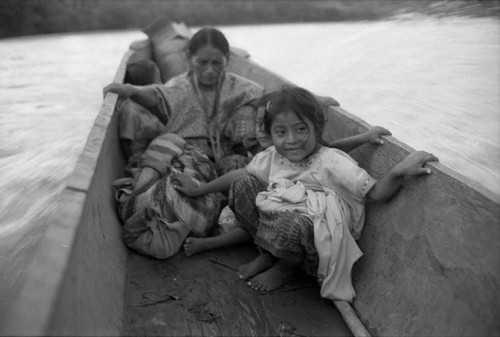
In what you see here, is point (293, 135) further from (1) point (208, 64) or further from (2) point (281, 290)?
(1) point (208, 64)

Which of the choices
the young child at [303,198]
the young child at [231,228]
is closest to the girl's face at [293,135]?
the young child at [303,198]

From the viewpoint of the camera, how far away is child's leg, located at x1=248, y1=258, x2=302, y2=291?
172cm

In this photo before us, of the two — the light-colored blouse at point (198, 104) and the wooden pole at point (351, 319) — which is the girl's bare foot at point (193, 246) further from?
the light-colored blouse at point (198, 104)

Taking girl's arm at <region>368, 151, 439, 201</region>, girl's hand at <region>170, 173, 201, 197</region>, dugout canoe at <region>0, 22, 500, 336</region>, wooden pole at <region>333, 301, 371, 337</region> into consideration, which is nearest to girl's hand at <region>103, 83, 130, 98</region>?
dugout canoe at <region>0, 22, 500, 336</region>

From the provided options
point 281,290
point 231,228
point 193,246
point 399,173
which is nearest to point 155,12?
point 231,228

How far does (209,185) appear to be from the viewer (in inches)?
81.0

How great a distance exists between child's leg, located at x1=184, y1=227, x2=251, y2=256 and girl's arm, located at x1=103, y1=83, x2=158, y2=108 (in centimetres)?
89

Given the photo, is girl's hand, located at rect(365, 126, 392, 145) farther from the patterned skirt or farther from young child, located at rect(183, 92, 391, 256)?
Answer: the patterned skirt

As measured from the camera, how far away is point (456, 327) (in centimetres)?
127

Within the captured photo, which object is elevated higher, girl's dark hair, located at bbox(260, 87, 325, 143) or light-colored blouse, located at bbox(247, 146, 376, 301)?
girl's dark hair, located at bbox(260, 87, 325, 143)

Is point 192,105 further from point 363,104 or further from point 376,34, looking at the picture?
point 376,34

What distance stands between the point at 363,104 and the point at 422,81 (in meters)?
0.46

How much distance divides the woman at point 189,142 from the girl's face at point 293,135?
0.48 m

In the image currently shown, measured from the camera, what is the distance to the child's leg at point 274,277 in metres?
1.72
